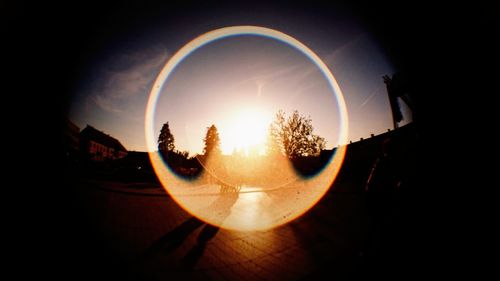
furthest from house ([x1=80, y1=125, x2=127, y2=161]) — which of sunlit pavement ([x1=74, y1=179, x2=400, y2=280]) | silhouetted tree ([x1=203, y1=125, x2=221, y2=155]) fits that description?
sunlit pavement ([x1=74, y1=179, x2=400, y2=280])

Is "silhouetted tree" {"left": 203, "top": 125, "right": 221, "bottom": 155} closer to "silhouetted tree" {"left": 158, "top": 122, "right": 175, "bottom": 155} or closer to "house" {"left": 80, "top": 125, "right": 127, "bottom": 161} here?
"silhouetted tree" {"left": 158, "top": 122, "right": 175, "bottom": 155}

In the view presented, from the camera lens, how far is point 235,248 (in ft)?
12.8

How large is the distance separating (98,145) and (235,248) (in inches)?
2649

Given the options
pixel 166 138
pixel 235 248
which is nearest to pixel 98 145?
pixel 166 138

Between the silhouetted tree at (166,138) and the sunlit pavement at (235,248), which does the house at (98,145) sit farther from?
the sunlit pavement at (235,248)

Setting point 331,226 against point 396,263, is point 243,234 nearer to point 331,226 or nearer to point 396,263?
point 331,226

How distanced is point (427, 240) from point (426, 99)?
1.26 meters

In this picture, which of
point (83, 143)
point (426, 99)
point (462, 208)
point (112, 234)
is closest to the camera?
point (462, 208)

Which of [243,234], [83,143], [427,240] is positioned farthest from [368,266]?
[83,143]

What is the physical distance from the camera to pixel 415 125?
173 cm

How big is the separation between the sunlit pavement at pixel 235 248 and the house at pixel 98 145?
48.2m

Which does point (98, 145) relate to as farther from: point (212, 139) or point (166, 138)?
point (212, 139)

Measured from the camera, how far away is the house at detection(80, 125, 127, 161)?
4684cm

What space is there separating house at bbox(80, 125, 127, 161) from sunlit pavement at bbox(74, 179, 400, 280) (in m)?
48.2
